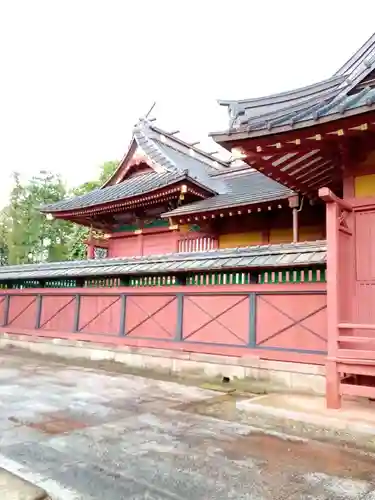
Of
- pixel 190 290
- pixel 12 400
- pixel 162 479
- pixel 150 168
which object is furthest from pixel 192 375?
pixel 150 168

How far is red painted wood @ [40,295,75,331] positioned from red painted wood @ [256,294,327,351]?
519 cm

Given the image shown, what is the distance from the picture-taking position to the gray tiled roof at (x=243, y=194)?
10.0 metres

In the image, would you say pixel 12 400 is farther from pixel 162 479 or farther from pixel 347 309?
pixel 347 309

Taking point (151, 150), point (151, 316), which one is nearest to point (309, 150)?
point (151, 316)

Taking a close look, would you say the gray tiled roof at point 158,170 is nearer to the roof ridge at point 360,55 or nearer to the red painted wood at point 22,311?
the red painted wood at point 22,311

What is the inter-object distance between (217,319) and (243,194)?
4.40 m

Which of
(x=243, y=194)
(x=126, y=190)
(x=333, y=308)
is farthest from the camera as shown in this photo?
(x=126, y=190)

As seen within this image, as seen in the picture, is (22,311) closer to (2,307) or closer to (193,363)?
(2,307)

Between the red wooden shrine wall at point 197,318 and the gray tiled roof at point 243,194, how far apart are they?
2832 mm

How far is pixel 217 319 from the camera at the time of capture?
799 centimetres

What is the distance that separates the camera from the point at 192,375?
799 cm

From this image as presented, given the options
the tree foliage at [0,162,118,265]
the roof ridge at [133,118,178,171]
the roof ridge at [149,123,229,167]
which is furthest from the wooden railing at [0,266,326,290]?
the tree foliage at [0,162,118,265]

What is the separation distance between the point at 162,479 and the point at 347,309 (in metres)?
3.44

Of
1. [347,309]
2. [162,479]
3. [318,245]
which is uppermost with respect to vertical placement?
→ [318,245]
